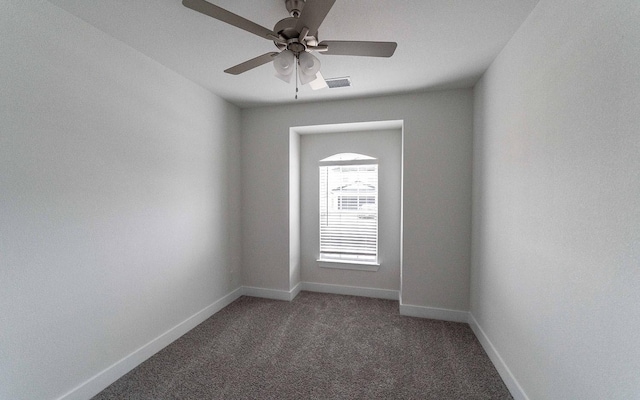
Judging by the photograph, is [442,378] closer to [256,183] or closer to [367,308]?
[367,308]

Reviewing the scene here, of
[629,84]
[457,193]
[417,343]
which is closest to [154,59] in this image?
[629,84]

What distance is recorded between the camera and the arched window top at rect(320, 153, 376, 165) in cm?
371

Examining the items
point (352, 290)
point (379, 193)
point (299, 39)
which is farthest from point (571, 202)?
point (352, 290)

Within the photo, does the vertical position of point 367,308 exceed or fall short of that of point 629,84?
it falls short

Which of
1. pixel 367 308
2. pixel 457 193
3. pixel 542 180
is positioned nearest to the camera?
pixel 542 180

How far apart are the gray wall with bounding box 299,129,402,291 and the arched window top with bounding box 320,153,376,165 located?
0.06 m

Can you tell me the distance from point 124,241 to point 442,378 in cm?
274

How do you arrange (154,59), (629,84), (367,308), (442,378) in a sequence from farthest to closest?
1. (367,308)
2. (154,59)
3. (442,378)
4. (629,84)

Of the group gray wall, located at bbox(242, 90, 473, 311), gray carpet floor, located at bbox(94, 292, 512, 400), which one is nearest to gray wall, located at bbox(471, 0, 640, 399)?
gray carpet floor, located at bbox(94, 292, 512, 400)

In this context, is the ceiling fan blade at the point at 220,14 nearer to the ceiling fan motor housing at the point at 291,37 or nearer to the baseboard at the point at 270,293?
the ceiling fan motor housing at the point at 291,37

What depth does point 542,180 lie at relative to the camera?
159cm

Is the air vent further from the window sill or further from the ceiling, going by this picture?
the window sill

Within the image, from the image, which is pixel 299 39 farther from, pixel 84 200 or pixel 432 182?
pixel 432 182

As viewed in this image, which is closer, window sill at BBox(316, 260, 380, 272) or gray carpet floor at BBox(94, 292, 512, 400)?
gray carpet floor at BBox(94, 292, 512, 400)
